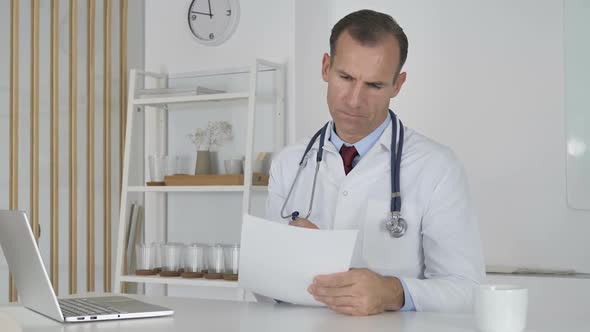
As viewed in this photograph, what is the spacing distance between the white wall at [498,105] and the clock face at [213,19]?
1.18 feet

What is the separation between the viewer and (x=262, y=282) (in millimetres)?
1953

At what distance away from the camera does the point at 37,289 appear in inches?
72.9

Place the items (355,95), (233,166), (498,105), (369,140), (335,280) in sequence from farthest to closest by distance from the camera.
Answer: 1. (233,166)
2. (498,105)
3. (369,140)
4. (355,95)
5. (335,280)

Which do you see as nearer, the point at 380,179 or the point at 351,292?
the point at 351,292

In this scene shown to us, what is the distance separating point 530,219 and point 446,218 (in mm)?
1541

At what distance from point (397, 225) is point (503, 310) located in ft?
2.23

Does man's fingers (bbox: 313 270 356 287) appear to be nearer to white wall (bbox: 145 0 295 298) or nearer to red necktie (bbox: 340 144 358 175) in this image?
red necktie (bbox: 340 144 358 175)

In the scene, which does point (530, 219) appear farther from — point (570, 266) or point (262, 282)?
point (262, 282)

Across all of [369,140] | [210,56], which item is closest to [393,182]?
[369,140]

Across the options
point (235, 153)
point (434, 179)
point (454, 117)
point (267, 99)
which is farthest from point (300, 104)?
point (434, 179)

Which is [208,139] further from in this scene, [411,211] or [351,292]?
[351,292]

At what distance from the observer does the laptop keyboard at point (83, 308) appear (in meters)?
1.84

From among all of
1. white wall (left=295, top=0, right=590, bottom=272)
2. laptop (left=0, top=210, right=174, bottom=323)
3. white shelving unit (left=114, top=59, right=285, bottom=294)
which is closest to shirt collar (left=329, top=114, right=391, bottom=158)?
laptop (left=0, top=210, right=174, bottom=323)

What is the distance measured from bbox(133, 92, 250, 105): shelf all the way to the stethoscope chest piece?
1648mm
